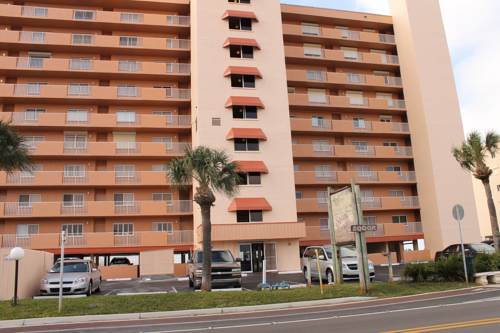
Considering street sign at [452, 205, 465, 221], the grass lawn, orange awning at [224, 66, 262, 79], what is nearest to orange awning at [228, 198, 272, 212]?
orange awning at [224, 66, 262, 79]

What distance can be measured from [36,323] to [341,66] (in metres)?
41.4

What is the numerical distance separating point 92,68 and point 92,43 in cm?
248

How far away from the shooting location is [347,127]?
46000 millimetres

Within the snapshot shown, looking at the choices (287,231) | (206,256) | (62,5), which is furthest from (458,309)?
(62,5)

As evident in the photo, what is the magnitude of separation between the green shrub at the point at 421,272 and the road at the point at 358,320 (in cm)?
389

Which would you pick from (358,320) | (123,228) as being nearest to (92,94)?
(123,228)

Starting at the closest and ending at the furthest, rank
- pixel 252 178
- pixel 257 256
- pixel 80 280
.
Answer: pixel 80 280 → pixel 257 256 → pixel 252 178

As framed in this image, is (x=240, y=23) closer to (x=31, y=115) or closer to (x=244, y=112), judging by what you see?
(x=244, y=112)

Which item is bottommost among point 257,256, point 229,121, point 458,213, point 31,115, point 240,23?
point 257,256

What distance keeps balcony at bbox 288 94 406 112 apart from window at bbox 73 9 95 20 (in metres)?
20.4

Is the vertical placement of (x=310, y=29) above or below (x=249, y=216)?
above

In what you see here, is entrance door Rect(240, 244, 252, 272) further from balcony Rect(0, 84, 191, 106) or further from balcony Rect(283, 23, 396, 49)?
balcony Rect(283, 23, 396, 49)

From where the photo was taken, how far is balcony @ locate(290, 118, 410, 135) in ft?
146

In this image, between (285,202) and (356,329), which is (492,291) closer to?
(356,329)
